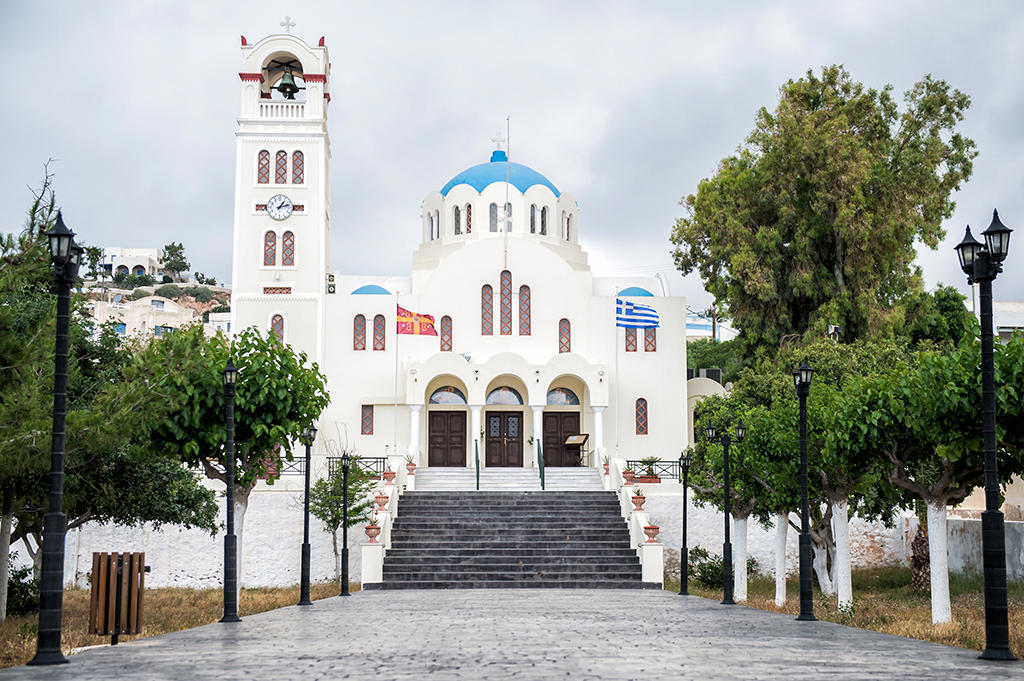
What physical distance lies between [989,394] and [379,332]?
92.0 ft

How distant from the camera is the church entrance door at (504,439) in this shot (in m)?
37.6

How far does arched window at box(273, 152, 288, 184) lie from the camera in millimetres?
37938

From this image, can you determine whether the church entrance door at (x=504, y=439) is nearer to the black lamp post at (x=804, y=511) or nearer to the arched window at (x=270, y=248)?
the arched window at (x=270, y=248)

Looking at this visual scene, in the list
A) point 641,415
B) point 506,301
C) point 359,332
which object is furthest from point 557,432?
point 359,332

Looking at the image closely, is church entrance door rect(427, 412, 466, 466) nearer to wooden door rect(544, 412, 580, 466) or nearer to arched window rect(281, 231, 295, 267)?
wooden door rect(544, 412, 580, 466)

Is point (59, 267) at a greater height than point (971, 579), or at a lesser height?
greater

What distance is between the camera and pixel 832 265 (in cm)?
3588

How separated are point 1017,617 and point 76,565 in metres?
22.7

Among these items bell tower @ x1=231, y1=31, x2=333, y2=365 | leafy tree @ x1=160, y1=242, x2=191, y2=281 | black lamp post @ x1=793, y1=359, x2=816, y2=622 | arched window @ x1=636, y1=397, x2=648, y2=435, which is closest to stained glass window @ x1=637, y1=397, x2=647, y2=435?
arched window @ x1=636, y1=397, x2=648, y2=435

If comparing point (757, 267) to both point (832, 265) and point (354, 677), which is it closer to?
point (832, 265)

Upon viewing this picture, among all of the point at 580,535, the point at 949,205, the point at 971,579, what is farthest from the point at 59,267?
the point at 949,205

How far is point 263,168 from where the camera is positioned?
38.0m

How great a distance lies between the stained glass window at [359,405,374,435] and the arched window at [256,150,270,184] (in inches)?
348

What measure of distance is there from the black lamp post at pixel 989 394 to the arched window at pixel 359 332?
91.1ft
